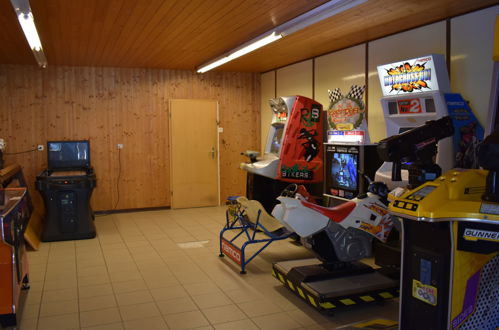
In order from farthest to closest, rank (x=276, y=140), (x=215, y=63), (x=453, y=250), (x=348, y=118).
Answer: (x=215, y=63) < (x=276, y=140) < (x=348, y=118) < (x=453, y=250)

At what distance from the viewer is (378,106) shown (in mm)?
5988

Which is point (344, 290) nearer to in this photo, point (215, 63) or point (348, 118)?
point (348, 118)

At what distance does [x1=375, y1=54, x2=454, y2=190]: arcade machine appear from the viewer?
4.26m

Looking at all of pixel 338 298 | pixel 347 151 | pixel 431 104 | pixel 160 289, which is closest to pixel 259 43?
pixel 347 151

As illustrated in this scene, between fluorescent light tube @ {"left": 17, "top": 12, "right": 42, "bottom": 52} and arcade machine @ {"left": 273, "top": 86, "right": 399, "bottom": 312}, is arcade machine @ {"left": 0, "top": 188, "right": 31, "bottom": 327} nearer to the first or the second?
fluorescent light tube @ {"left": 17, "top": 12, "right": 42, "bottom": 52}

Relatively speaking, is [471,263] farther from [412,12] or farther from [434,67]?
[412,12]

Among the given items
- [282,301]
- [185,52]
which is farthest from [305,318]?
[185,52]

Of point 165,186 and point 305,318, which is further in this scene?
point 165,186

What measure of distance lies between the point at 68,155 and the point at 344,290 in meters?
5.76

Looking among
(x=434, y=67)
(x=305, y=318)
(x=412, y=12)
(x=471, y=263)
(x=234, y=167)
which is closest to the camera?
(x=471, y=263)

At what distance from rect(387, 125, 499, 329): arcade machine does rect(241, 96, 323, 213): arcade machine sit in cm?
386

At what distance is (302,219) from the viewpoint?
4078 mm

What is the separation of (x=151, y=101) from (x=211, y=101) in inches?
47.7

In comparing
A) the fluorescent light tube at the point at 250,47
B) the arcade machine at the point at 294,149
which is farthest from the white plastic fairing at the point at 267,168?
the fluorescent light tube at the point at 250,47
